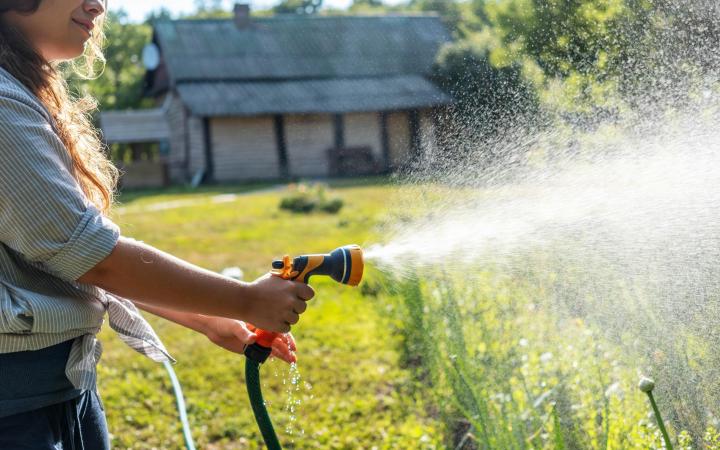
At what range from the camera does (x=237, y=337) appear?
83.7 inches

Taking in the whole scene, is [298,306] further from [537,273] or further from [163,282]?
[537,273]

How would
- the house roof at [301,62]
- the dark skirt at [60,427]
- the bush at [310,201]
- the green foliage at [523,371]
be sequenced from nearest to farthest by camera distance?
the dark skirt at [60,427]
the green foliage at [523,371]
the bush at [310,201]
the house roof at [301,62]

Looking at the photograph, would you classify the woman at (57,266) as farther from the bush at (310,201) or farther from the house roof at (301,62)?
the house roof at (301,62)

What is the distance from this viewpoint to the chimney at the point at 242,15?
24234 millimetres

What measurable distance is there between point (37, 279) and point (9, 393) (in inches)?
9.1

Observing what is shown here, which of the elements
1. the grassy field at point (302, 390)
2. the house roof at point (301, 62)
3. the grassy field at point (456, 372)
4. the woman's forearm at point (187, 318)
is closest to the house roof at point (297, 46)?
the house roof at point (301, 62)

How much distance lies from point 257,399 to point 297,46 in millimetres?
23311

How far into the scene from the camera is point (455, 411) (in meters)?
3.46

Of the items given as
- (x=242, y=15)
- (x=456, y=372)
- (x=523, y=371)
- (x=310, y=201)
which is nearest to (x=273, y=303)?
(x=456, y=372)

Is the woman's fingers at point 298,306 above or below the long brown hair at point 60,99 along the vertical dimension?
below

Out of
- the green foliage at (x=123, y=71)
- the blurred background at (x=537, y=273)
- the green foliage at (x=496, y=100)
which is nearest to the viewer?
the blurred background at (x=537, y=273)

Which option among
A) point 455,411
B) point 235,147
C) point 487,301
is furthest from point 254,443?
point 235,147

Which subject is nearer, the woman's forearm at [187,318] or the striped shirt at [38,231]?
the striped shirt at [38,231]

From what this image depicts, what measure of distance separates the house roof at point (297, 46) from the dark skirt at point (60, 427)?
21.0 meters
